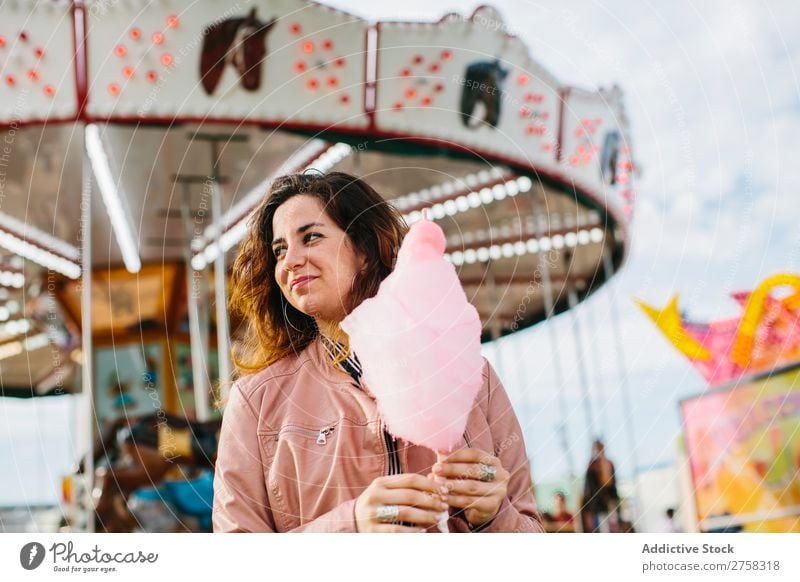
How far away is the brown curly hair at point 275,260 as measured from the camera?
1.93m

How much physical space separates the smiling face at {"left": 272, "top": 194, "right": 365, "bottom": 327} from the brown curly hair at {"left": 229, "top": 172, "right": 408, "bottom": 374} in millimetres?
22

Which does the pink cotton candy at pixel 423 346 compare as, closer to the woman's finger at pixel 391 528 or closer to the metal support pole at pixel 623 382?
the woman's finger at pixel 391 528

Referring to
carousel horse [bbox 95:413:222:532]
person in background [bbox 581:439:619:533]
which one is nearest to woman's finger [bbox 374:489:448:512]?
carousel horse [bbox 95:413:222:532]

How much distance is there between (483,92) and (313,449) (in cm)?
241

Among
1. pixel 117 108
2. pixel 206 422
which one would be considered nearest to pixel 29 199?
pixel 117 108

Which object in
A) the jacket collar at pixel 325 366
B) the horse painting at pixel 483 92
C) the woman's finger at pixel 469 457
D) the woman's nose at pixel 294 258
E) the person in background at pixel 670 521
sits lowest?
the person in background at pixel 670 521

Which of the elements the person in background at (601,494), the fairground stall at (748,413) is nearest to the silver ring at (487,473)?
the fairground stall at (748,413)

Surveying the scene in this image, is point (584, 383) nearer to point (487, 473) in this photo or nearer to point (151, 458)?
point (151, 458)

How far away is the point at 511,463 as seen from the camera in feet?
5.98

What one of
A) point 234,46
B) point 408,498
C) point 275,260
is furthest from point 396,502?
point 234,46

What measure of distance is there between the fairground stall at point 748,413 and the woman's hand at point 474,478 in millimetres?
1820

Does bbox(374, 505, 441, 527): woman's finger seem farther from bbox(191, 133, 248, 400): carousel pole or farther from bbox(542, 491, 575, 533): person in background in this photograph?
bbox(542, 491, 575, 533): person in background

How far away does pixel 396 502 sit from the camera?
1.63 m

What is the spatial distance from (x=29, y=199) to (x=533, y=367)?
11.9 feet
